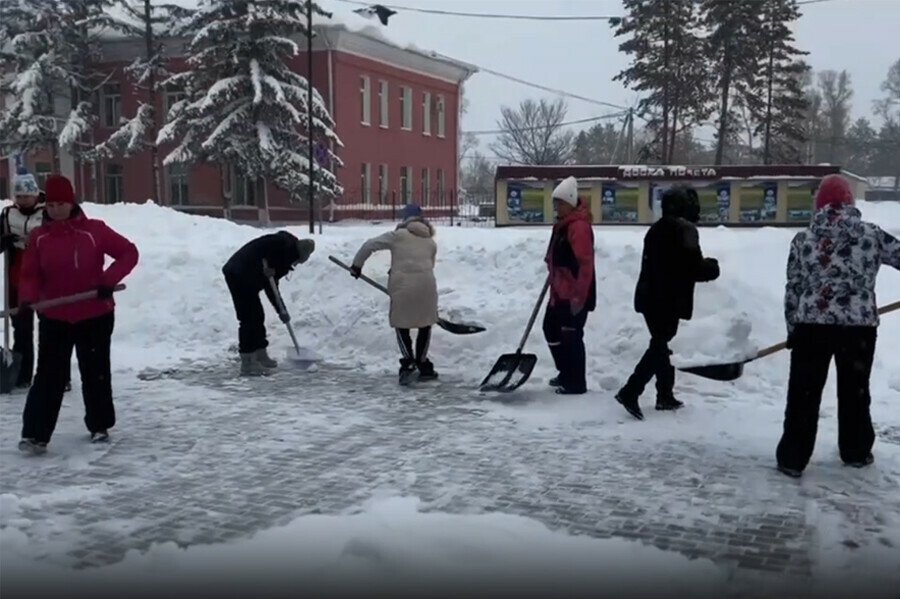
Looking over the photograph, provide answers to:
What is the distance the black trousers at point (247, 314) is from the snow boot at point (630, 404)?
3.57 metres

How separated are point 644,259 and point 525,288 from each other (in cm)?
360

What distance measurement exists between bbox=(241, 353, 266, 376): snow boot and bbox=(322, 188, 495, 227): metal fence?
2569 centimetres

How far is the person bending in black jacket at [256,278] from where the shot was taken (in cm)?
898

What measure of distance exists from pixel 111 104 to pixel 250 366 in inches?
1362

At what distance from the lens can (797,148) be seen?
4197 centimetres

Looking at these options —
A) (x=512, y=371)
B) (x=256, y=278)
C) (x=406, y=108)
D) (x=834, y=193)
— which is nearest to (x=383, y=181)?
(x=406, y=108)

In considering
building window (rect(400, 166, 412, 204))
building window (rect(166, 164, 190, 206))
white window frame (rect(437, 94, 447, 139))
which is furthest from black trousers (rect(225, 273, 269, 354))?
white window frame (rect(437, 94, 447, 139))

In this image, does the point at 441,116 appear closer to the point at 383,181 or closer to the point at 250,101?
the point at 383,181

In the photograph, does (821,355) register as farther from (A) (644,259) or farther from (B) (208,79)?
(B) (208,79)

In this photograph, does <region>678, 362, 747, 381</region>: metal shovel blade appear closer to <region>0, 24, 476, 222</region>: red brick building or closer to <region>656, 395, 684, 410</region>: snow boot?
<region>656, 395, 684, 410</region>: snow boot

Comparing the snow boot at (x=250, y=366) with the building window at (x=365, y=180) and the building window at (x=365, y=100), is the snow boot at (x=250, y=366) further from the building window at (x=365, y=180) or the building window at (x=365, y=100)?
the building window at (x=365, y=100)

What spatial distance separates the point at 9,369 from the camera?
815 cm

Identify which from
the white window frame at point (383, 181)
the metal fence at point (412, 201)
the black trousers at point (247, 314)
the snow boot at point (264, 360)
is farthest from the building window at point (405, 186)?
the black trousers at point (247, 314)

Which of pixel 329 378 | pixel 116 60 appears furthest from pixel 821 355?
pixel 116 60
